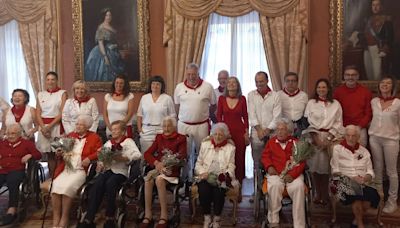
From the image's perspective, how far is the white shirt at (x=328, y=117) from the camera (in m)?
4.83

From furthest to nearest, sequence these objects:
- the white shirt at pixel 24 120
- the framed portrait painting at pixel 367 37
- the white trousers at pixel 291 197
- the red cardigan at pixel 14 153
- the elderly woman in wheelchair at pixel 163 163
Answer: the framed portrait painting at pixel 367 37 < the white shirt at pixel 24 120 < the red cardigan at pixel 14 153 < the elderly woman in wheelchair at pixel 163 163 < the white trousers at pixel 291 197

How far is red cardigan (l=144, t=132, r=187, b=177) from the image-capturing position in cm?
478

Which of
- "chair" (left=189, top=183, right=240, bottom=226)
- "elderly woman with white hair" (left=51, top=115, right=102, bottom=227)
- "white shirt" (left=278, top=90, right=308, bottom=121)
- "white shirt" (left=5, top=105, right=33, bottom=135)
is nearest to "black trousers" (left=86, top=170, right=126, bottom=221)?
"elderly woman with white hair" (left=51, top=115, right=102, bottom=227)

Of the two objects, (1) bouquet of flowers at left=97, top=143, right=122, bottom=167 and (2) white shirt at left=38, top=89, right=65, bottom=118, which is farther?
(2) white shirt at left=38, top=89, right=65, bottom=118

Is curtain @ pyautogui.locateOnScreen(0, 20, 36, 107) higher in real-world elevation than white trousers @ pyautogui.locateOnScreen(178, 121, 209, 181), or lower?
higher

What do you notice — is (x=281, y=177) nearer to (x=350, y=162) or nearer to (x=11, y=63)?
Answer: (x=350, y=162)

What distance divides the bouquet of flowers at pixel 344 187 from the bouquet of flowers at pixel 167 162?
1.66 metres

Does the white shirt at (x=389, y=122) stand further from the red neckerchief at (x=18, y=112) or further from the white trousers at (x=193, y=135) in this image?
the red neckerchief at (x=18, y=112)

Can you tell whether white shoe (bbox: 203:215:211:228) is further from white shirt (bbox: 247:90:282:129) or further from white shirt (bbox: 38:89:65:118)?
white shirt (bbox: 38:89:65:118)

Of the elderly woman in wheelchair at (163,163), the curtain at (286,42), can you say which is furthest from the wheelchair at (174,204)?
the curtain at (286,42)

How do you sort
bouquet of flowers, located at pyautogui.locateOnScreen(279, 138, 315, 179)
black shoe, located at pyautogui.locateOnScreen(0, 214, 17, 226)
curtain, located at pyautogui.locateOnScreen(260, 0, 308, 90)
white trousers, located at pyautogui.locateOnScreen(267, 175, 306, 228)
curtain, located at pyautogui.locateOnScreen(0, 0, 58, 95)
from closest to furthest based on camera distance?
white trousers, located at pyautogui.locateOnScreen(267, 175, 306, 228) → bouquet of flowers, located at pyautogui.locateOnScreen(279, 138, 315, 179) → black shoe, located at pyautogui.locateOnScreen(0, 214, 17, 226) → curtain, located at pyautogui.locateOnScreen(260, 0, 308, 90) → curtain, located at pyautogui.locateOnScreen(0, 0, 58, 95)

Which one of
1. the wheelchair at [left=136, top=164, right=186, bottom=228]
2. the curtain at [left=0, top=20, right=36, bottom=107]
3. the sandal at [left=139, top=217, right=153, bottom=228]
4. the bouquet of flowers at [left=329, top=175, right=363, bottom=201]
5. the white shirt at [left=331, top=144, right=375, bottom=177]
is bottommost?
the sandal at [left=139, top=217, right=153, bottom=228]

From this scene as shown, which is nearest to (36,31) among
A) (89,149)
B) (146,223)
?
(89,149)

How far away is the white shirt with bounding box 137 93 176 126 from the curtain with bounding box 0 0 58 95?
2.60m
